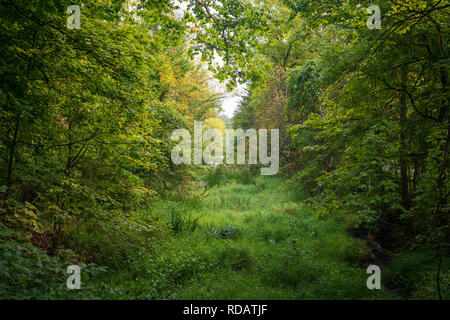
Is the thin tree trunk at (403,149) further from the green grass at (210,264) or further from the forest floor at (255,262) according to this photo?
the forest floor at (255,262)

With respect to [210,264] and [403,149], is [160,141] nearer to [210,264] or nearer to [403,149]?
[210,264]

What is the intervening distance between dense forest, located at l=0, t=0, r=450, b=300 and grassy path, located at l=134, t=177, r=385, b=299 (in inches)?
1.7

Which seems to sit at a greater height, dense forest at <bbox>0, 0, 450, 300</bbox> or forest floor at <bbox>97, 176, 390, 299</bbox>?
dense forest at <bbox>0, 0, 450, 300</bbox>

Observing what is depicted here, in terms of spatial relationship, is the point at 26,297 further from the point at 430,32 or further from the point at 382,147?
the point at 430,32

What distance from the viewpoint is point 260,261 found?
248 inches

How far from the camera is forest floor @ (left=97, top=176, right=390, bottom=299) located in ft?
16.0

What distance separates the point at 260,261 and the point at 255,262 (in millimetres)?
120

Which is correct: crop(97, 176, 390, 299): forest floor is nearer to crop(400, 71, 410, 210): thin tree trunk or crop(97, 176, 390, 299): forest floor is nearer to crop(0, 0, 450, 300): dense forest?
crop(0, 0, 450, 300): dense forest

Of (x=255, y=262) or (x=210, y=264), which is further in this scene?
(x=255, y=262)

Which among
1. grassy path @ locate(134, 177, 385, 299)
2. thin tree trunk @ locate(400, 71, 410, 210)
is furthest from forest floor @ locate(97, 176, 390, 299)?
thin tree trunk @ locate(400, 71, 410, 210)

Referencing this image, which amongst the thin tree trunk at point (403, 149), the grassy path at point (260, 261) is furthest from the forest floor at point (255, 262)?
the thin tree trunk at point (403, 149)

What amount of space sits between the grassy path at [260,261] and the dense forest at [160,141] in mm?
43

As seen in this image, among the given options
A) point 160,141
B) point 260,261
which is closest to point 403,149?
point 260,261

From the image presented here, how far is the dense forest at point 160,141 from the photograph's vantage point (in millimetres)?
3717
